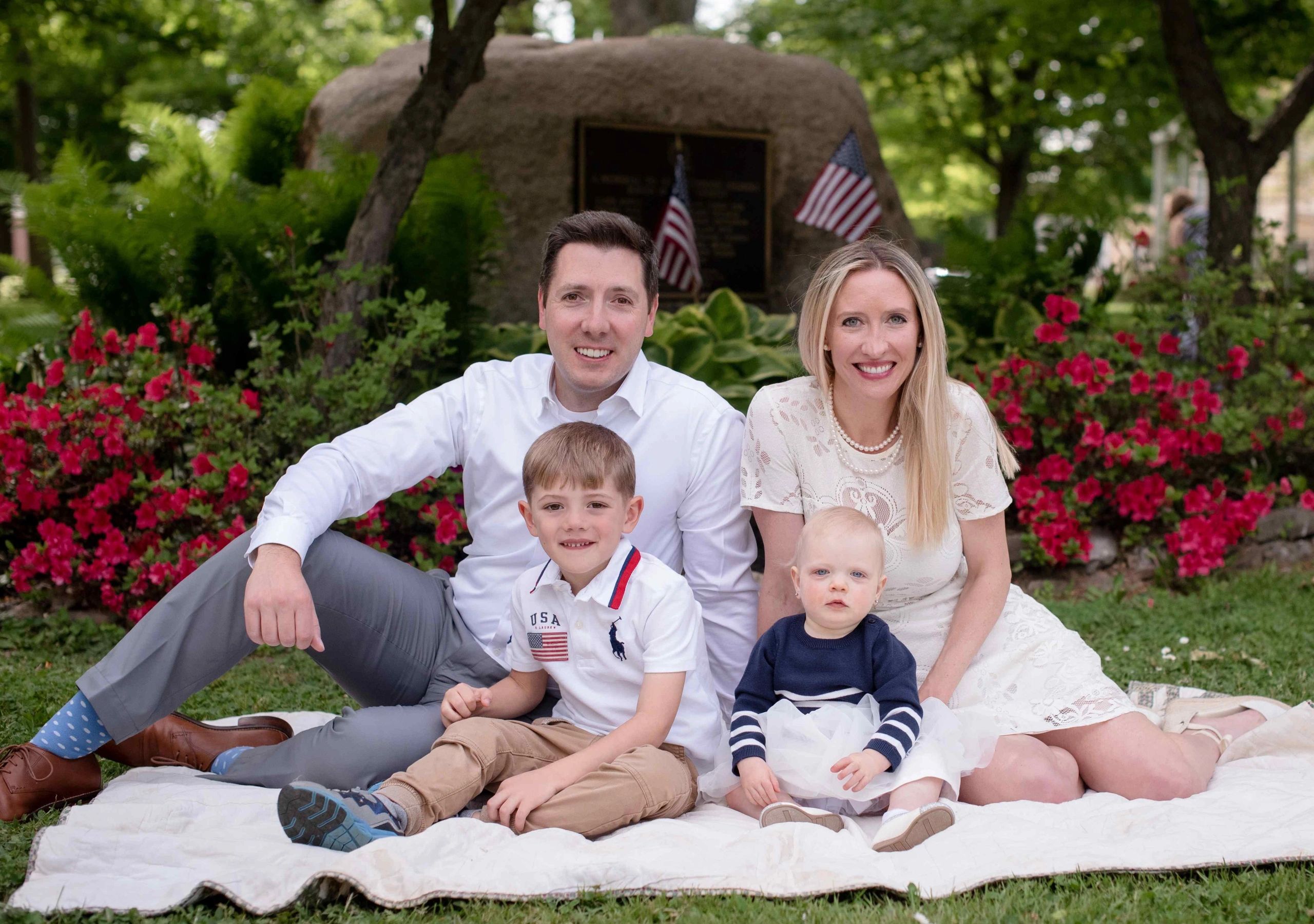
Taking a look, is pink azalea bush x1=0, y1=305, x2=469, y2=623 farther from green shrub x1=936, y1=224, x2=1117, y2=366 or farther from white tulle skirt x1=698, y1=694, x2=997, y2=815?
green shrub x1=936, y1=224, x2=1117, y2=366

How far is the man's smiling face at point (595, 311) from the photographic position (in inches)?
111

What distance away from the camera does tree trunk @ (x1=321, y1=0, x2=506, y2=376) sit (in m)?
5.16

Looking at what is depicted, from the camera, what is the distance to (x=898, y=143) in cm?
1645

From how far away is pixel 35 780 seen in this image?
2582 millimetres

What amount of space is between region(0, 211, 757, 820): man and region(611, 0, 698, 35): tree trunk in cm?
963

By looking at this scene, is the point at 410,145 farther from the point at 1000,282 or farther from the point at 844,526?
the point at 844,526

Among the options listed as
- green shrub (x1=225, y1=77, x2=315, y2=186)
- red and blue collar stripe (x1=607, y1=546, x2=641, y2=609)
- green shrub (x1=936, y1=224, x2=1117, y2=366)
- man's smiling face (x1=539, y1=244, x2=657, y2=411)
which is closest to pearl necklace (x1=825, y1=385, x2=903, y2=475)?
man's smiling face (x1=539, y1=244, x2=657, y2=411)

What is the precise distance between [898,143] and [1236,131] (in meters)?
9.91

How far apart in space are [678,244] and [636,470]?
357 cm

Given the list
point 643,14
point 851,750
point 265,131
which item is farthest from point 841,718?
point 643,14

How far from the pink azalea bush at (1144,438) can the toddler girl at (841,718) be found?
264cm

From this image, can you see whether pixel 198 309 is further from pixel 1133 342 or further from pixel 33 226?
pixel 1133 342

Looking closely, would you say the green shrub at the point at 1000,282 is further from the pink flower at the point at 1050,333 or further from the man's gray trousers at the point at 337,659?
the man's gray trousers at the point at 337,659

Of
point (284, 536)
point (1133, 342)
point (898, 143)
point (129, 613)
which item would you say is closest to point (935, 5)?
point (898, 143)
